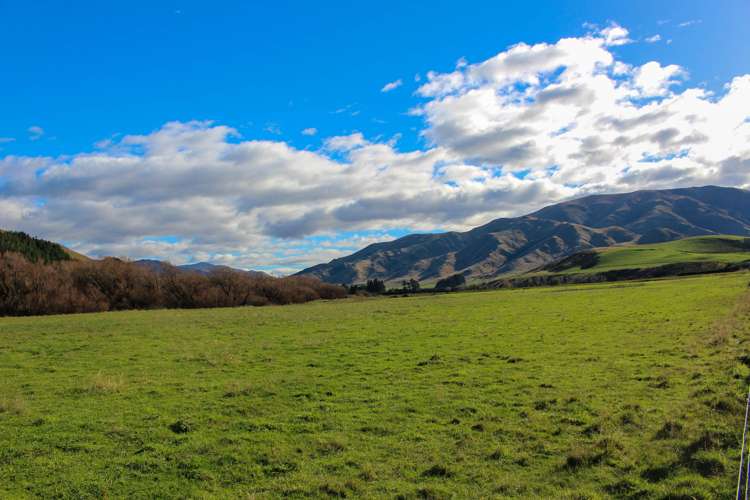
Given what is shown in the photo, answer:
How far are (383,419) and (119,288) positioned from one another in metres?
82.1

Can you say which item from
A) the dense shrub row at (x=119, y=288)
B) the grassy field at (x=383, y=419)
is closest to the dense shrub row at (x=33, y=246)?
the dense shrub row at (x=119, y=288)

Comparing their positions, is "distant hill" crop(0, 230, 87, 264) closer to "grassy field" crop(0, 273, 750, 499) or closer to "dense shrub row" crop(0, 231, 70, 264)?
"dense shrub row" crop(0, 231, 70, 264)

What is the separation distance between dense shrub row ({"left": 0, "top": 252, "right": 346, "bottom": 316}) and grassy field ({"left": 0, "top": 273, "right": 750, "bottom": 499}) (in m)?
46.5

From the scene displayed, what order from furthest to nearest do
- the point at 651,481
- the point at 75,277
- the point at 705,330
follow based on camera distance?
the point at 75,277 → the point at 705,330 → the point at 651,481

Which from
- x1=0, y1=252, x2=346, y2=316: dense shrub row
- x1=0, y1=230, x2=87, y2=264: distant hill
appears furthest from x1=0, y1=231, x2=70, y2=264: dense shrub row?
x1=0, y1=252, x2=346, y2=316: dense shrub row

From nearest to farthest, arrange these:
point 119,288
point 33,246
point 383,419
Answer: point 383,419
point 119,288
point 33,246

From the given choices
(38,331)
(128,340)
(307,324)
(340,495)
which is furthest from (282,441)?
(38,331)

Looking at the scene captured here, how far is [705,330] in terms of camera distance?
29.1m

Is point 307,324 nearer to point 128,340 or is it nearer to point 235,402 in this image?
point 128,340

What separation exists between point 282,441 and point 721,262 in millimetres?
197562

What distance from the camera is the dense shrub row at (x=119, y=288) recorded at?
66.4 metres

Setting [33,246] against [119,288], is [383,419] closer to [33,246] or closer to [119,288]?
[119,288]

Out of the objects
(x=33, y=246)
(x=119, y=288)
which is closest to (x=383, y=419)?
(x=119, y=288)

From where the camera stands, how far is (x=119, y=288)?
82.2m
